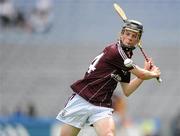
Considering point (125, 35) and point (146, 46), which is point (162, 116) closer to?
point (146, 46)

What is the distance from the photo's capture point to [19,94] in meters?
16.8

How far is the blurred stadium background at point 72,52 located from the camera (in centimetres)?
1661

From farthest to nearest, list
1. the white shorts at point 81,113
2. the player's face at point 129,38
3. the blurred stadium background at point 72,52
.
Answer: the blurred stadium background at point 72,52, the white shorts at point 81,113, the player's face at point 129,38

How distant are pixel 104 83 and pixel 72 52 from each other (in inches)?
395

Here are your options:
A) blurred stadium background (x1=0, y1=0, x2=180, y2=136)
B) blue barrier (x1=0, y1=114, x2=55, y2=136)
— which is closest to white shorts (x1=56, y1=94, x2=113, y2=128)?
blue barrier (x1=0, y1=114, x2=55, y2=136)

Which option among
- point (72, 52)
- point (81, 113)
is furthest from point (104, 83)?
point (72, 52)

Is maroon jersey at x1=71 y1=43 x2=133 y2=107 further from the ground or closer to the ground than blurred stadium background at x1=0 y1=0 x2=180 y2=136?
further from the ground

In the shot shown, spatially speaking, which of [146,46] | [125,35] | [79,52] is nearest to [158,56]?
[146,46]

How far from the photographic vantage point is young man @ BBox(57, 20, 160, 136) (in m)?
7.66

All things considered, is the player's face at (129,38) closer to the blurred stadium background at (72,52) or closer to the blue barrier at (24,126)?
the blue barrier at (24,126)

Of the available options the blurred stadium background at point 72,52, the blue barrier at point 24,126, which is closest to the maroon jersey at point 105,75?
the blue barrier at point 24,126

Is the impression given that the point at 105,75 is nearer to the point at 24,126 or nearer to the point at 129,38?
the point at 129,38

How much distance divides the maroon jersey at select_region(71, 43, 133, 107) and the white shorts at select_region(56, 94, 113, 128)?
6 cm

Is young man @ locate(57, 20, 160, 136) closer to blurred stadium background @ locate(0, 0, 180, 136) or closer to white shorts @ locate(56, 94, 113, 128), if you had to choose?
white shorts @ locate(56, 94, 113, 128)
